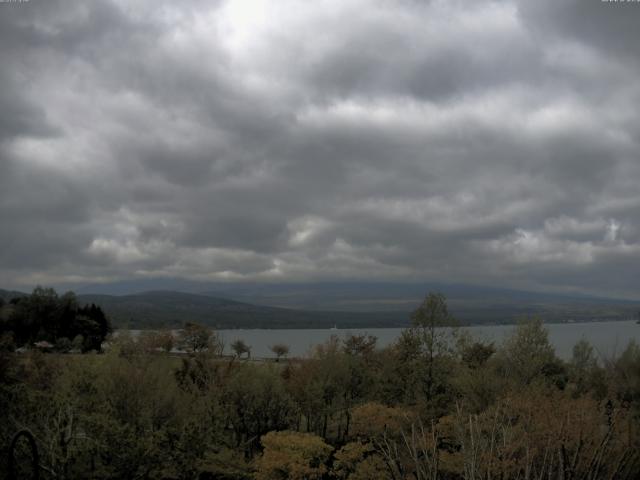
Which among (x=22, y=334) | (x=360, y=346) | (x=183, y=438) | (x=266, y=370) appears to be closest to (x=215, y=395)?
(x=266, y=370)

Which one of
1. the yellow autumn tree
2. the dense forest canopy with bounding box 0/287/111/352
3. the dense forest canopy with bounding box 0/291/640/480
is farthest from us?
the dense forest canopy with bounding box 0/287/111/352

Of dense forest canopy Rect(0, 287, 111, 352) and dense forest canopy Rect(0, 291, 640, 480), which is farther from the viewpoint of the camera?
dense forest canopy Rect(0, 287, 111, 352)

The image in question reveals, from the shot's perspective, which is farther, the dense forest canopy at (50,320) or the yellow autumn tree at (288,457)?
the dense forest canopy at (50,320)

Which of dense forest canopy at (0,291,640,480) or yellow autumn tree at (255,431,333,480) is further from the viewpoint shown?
yellow autumn tree at (255,431,333,480)

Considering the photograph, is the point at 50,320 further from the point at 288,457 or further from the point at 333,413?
the point at 288,457

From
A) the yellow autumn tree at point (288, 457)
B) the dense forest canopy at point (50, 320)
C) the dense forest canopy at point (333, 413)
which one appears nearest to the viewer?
the dense forest canopy at point (333, 413)

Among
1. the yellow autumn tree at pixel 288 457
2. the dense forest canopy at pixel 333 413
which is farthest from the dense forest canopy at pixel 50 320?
the yellow autumn tree at pixel 288 457

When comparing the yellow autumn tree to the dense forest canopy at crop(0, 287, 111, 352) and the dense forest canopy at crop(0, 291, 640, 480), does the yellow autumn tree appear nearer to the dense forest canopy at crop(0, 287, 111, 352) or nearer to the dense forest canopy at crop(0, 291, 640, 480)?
the dense forest canopy at crop(0, 291, 640, 480)

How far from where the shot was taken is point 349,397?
43281 millimetres

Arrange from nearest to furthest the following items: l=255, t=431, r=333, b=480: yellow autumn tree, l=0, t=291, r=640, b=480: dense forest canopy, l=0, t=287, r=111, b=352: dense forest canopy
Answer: l=0, t=291, r=640, b=480: dense forest canopy, l=255, t=431, r=333, b=480: yellow autumn tree, l=0, t=287, r=111, b=352: dense forest canopy

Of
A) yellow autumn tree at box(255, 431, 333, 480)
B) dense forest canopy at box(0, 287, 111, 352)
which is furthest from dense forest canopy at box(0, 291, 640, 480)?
dense forest canopy at box(0, 287, 111, 352)

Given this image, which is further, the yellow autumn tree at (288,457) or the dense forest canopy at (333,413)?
the yellow autumn tree at (288,457)

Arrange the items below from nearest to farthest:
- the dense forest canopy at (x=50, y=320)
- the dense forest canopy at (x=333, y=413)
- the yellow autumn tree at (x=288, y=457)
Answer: the dense forest canopy at (x=333, y=413) < the yellow autumn tree at (x=288, y=457) < the dense forest canopy at (x=50, y=320)

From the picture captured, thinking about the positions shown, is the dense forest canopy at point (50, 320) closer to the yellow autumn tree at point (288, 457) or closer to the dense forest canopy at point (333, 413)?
the dense forest canopy at point (333, 413)
